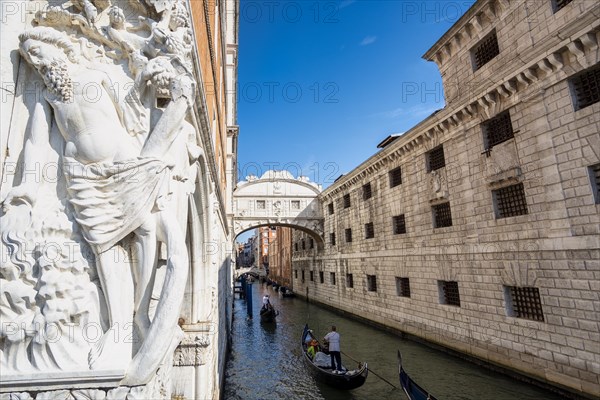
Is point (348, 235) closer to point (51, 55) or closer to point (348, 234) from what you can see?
point (348, 234)

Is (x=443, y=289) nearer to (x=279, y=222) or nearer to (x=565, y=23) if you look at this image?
(x=565, y=23)

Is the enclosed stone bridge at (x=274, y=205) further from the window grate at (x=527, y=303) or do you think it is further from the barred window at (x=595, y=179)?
the barred window at (x=595, y=179)

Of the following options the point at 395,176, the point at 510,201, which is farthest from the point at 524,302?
the point at 395,176

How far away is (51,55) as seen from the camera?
1.96 metres

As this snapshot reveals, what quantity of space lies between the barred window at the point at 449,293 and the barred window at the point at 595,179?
520 centimetres

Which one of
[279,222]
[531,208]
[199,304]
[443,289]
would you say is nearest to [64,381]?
[199,304]

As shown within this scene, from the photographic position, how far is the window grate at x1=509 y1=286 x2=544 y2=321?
8219 mm

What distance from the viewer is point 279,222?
23.5 m

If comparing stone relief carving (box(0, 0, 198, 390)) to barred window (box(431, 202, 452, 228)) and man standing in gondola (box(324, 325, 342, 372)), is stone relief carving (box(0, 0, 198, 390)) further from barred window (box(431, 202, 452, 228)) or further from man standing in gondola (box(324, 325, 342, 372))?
barred window (box(431, 202, 452, 228))

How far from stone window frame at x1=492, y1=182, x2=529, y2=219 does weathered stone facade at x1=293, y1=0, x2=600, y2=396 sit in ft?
0.13

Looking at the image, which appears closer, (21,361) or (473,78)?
(21,361)

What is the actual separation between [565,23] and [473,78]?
299cm

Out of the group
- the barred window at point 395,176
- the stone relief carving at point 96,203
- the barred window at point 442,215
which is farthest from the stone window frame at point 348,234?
the stone relief carving at point 96,203

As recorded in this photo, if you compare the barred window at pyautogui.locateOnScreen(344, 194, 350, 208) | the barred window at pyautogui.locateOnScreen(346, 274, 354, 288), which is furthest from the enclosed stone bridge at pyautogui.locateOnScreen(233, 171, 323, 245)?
the barred window at pyautogui.locateOnScreen(346, 274, 354, 288)
